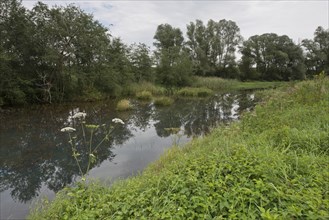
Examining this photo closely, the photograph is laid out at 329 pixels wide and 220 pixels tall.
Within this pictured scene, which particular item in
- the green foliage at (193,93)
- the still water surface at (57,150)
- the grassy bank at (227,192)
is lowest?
the still water surface at (57,150)

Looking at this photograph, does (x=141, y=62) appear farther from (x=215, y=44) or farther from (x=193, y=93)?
(x=215, y=44)

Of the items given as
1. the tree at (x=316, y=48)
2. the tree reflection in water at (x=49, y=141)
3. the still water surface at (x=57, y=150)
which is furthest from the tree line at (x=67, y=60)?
the tree at (x=316, y=48)

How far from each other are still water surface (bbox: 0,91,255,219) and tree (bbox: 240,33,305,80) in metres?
33.3

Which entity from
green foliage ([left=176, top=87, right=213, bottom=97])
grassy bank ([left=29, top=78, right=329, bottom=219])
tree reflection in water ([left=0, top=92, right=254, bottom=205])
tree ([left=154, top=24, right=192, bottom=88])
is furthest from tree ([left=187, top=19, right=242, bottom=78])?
grassy bank ([left=29, top=78, right=329, bottom=219])

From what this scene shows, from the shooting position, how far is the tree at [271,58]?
4178 cm

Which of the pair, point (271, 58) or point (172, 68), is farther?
point (271, 58)

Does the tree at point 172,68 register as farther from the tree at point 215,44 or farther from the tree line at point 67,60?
the tree at point 215,44

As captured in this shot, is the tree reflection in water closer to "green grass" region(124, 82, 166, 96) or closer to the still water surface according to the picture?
the still water surface

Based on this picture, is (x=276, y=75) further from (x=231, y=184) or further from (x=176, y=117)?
(x=231, y=184)

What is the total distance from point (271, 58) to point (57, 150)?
137 ft

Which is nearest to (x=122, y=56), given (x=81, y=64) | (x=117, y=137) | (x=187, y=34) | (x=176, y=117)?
(x=81, y=64)

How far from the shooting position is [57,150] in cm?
736

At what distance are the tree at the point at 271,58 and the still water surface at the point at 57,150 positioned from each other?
1311 inches

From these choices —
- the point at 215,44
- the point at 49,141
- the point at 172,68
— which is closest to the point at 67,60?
the point at 49,141
